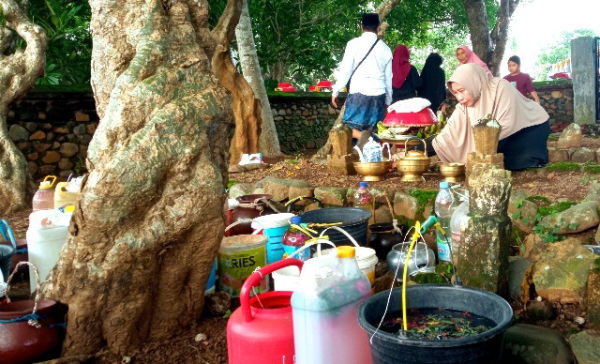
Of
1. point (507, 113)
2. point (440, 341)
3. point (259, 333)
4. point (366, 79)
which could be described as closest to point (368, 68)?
point (366, 79)

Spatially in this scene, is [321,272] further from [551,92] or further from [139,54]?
[551,92]

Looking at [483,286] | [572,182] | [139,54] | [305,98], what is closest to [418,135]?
[572,182]

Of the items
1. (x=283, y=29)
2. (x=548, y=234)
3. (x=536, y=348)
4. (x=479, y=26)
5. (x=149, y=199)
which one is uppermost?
(x=283, y=29)

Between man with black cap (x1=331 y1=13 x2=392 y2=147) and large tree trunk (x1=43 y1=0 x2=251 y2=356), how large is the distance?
3268 millimetres

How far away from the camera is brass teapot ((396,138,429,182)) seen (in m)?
4.99

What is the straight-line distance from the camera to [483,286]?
9.82ft

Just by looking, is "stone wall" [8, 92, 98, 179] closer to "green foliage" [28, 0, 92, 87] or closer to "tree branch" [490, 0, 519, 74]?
"green foliage" [28, 0, 92, 87]

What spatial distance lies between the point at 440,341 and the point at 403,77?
605 centimetres

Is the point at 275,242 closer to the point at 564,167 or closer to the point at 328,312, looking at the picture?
the point at 328,312

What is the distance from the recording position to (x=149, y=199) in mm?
2777

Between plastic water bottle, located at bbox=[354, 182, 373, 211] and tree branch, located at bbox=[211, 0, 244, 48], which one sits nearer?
plastic water bottle, located at bbox=[354, 182, 373, 211]

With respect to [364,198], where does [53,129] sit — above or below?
above

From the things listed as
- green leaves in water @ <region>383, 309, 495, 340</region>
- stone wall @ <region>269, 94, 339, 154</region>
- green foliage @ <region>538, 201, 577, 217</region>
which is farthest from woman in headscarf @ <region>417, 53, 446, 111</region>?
green leaves in water @ <region>383, 309, 495, 340</region>

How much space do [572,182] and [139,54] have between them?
359cm
